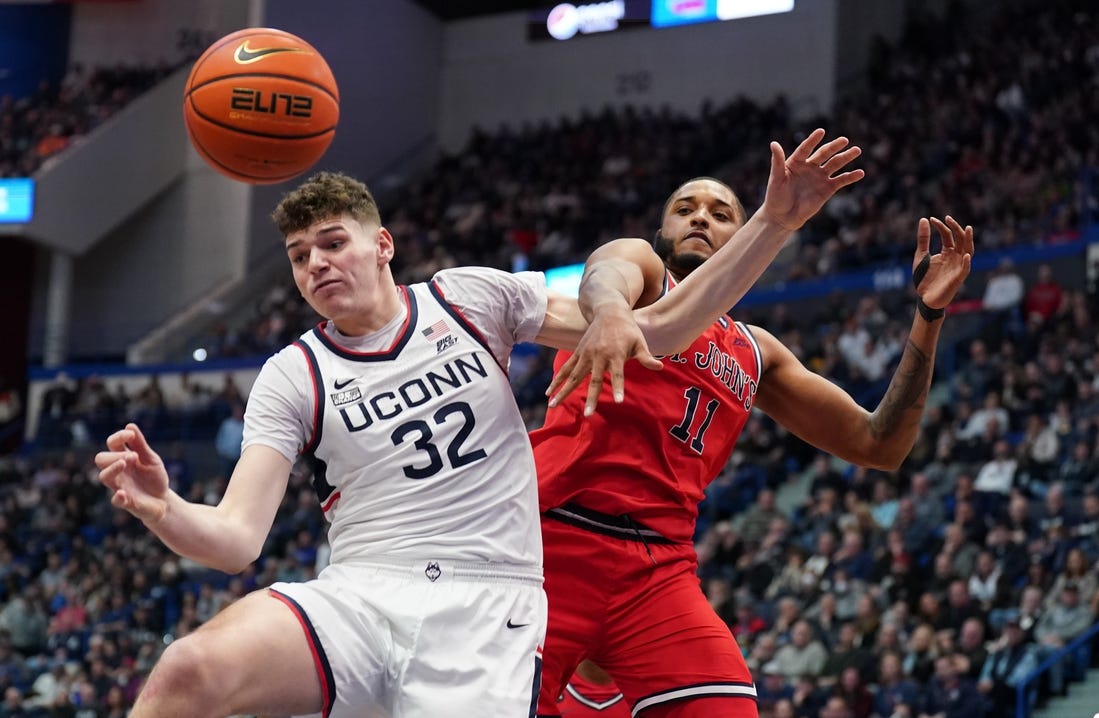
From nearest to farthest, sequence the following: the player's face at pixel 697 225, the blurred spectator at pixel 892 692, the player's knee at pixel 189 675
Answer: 1. the player's knee at pixel 189 675
2. the player's face at pixel 697 225
3. the blurred spectator at pixel 892 692

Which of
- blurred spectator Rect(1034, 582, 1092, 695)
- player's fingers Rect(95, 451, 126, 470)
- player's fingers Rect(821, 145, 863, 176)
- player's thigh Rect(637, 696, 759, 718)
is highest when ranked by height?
player's fingers Rect(821, 145, 863, 176)

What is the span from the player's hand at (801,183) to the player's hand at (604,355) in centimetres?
58

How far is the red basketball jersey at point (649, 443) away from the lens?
15.5 ft

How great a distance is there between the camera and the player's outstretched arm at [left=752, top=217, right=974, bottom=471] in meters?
4.85

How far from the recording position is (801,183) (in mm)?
3979

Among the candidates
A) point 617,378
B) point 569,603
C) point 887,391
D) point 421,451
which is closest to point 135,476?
point 421,451

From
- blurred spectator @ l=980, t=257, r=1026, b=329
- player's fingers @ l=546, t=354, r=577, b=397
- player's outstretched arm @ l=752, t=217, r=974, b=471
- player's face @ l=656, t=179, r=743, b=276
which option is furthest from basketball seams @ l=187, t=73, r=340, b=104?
blurred spectator @ l=980, t=257, r=1026, b=329

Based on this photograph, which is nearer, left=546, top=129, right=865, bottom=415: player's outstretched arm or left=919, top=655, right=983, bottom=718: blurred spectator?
left=546, top=129, right=865, bottom=415: player's outstretched arm

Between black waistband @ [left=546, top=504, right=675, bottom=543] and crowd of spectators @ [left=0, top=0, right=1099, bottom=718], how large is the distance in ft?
19.4

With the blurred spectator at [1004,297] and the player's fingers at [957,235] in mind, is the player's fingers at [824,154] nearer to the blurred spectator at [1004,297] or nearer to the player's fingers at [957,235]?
the player's fingers at [957,235]

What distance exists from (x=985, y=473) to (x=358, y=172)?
1862 centimetres

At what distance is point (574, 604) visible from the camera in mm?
4582

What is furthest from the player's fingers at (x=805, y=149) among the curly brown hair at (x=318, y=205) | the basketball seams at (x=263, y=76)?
the basketball seams at (x=263, y=76)

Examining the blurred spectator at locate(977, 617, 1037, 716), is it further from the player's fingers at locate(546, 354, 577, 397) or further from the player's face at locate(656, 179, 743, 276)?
the player's fingers at locate(546, 354, 577, 397)
